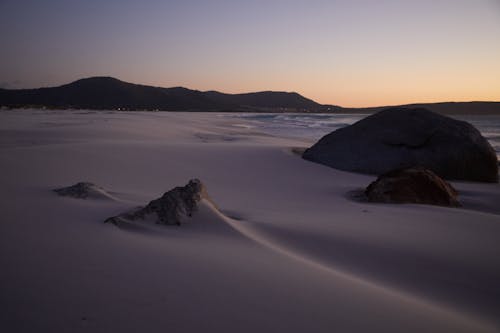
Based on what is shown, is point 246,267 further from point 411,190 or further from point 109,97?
point 109,97

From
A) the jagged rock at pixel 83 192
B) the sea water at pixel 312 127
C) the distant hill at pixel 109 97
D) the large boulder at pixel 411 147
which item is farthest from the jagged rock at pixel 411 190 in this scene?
the distant hill at pixel 109 97

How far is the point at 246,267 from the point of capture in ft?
5.61

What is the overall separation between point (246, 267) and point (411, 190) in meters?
2.98

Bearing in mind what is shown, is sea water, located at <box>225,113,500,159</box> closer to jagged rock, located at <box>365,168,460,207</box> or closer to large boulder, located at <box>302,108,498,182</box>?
large boulder, located at <box>302,108,498,182</box>

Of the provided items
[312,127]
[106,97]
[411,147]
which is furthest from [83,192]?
[106,97]

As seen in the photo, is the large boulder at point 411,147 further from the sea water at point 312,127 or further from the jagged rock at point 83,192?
the sea water at point 312,127

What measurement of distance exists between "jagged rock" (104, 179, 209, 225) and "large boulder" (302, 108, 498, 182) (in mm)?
4670

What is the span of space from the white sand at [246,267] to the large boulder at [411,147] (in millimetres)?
3159

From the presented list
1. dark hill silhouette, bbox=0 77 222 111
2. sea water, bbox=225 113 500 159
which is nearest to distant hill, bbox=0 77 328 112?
dark hill silhouette, bbox=0 77 222 111

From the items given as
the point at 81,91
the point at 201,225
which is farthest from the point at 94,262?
the point at 81,91

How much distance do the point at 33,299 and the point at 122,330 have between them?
15.5 inches

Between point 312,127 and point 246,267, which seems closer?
point 246,267

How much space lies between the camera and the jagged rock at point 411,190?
392cm

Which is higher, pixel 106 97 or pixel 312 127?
pixel 106 97
